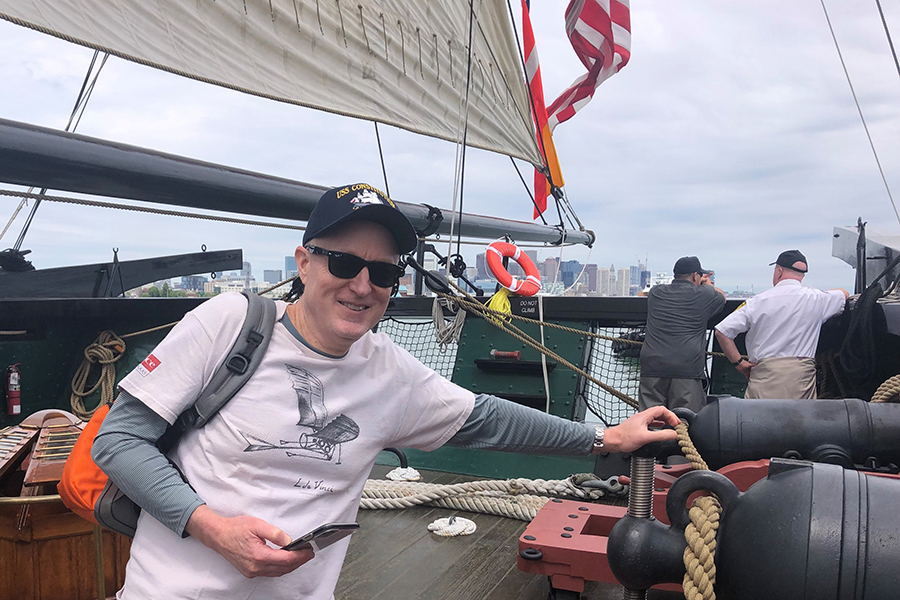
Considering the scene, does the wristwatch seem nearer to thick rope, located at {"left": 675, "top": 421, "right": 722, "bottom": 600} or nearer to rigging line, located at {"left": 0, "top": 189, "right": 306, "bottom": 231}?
thick rope, located at {"left": 675, "top": 421, "right": 722, "bottom": 600}

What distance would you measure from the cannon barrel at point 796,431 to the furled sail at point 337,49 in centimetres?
234

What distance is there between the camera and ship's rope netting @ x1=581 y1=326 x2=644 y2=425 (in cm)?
520

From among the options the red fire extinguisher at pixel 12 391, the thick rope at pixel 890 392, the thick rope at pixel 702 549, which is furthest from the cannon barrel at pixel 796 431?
the red fire extinguisher at pixel 12 391

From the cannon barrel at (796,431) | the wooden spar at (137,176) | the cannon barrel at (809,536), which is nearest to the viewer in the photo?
the cannon barrel at (809,536)

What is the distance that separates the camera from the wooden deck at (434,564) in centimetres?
274

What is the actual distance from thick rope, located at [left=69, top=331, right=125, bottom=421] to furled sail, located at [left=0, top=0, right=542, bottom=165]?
6.58ft

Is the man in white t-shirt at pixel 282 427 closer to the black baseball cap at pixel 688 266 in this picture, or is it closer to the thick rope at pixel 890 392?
the thick rope at pixel 890 392

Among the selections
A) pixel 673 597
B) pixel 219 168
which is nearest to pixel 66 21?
pixel 219 168

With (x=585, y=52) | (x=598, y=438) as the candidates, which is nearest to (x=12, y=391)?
(x=598, y=438)

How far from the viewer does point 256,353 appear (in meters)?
1.40

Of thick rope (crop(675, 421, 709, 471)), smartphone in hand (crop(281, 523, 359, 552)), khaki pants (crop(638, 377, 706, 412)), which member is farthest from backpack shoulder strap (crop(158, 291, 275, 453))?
khaki pants (crop(638, 377, 706, 412))

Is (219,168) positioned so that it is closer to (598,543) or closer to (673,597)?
(598,543)

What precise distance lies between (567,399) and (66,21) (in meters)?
3.78

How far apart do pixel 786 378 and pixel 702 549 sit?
3771mm
